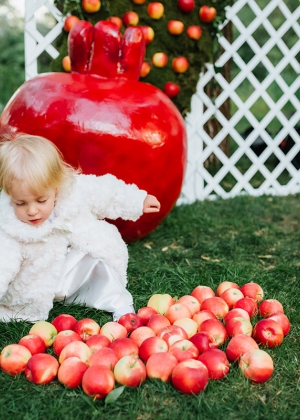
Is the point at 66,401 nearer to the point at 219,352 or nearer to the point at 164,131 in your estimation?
the point at 219,352

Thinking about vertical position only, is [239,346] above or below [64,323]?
above

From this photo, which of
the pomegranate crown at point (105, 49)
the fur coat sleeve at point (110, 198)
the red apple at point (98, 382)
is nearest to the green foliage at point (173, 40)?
the pomegranate crown at point (105, 49)

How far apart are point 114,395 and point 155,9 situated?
97.3 inches

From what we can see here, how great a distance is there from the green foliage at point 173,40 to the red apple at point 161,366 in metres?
2.11

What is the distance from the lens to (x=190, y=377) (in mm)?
1671

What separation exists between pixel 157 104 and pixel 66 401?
171cm

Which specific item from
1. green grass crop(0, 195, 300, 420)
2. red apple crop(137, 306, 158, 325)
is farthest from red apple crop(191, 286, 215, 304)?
red apple crop(137, 306, 158, 325)

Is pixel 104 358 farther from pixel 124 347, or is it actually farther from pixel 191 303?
pixel 191 303

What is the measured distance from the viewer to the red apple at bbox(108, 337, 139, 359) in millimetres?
1836

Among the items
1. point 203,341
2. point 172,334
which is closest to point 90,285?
point 172,334

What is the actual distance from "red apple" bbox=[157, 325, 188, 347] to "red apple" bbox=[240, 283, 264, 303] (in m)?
0.51

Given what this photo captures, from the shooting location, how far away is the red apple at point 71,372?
1731mm

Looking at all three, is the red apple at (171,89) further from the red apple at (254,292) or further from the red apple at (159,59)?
the red apple at (254,292)

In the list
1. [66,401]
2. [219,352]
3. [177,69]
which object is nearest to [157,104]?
[177,69]
